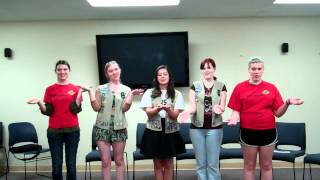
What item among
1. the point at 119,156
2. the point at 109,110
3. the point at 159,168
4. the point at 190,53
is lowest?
the point at 159,168

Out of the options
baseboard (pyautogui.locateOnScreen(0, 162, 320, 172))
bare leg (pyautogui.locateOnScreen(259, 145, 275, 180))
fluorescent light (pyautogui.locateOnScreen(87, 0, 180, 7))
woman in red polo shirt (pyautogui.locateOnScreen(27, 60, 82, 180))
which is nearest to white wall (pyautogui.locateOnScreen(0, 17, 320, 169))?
baseboard (pyautogui.locateOnScreen(0, 162, 320, 172))

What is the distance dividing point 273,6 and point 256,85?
197 cm

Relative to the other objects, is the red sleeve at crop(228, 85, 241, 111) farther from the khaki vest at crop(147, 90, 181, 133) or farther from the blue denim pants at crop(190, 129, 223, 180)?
the khaki vest at crop(147, 90, 181, 133)

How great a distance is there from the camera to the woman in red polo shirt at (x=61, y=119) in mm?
3639

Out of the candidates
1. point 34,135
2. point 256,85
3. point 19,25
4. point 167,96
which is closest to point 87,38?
point 19,25

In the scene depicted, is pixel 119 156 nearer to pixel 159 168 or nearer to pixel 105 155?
pixel 105 155

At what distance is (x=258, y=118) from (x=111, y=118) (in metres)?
1.44

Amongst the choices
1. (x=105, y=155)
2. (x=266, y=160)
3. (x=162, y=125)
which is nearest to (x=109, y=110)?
(x=105, y=155)

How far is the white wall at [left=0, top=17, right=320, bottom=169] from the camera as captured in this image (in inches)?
225

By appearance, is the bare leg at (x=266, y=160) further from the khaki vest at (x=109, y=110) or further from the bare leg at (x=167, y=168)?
the khaki vest at (x=109, y=110)

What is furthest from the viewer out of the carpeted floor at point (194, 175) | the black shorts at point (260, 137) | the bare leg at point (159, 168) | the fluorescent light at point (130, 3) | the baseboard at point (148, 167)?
the baseboard at point (148, 167)

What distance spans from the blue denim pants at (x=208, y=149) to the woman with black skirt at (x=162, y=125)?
173mm

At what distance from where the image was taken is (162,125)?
3455 millimetres

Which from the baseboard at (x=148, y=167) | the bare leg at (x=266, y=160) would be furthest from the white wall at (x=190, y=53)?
the bare leg at (x=266, y=160)
